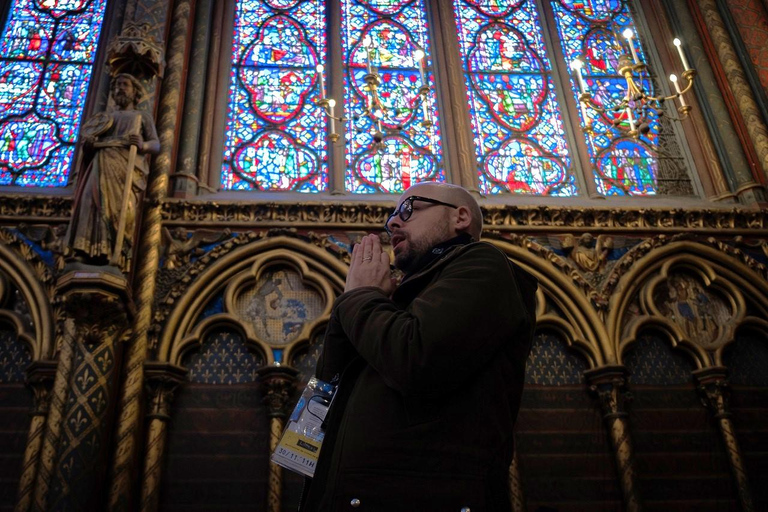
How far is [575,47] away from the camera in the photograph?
8734 millimetres

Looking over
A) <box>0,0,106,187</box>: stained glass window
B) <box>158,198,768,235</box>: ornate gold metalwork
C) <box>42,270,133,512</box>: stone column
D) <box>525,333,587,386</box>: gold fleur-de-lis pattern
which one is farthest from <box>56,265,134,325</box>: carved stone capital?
<box>525,333,587,386</box>: gold fleur-de-lis pattern

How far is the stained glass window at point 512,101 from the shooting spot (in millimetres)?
7586

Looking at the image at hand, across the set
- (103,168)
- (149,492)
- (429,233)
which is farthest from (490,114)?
(429,233)

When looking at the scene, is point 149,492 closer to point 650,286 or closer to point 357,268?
point 357,268

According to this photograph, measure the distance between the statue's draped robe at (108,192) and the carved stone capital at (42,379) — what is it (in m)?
1.01

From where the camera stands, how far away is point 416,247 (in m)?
2.04

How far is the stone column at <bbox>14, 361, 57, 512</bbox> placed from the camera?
4922 millimetres

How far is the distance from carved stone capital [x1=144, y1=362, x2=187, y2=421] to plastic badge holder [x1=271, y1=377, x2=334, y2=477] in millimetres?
3850

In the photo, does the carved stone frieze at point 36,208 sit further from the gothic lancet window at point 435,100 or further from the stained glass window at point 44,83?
the gothic lancet window at point 435,100

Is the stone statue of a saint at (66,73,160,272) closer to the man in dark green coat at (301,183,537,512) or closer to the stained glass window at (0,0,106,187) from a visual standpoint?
the stained glass window at (0,0,106,187)

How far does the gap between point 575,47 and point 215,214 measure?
5025 millimetres

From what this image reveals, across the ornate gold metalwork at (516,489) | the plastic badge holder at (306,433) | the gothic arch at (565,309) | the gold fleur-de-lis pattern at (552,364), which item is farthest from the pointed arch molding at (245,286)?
the plastic badge holder at (306,433)

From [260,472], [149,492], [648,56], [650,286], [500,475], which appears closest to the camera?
[500,475]

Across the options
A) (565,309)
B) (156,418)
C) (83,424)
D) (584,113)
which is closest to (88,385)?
(83,424)
